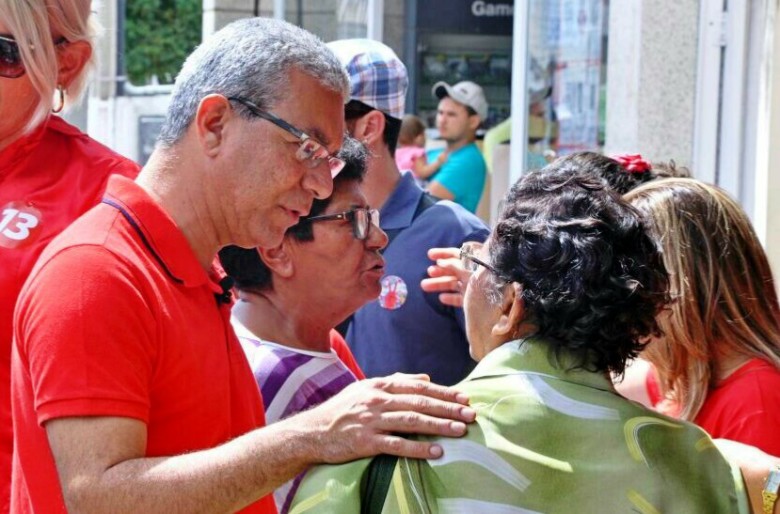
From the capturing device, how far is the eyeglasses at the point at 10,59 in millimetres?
2732

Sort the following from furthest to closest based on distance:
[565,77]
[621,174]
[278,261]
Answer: [565,77]
[621,174]
[278,261]

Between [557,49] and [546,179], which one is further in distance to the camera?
[557,49]

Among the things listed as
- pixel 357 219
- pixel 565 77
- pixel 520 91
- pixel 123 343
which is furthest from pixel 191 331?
pixel 520 91

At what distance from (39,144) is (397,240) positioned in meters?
1.33

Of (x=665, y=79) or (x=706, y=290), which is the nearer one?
(x=706, y=290)

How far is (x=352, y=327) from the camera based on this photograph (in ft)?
13.0

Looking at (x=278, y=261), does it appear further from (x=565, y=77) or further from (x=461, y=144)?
(x=461, y=144)

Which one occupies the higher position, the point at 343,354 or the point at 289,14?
the point at 289,14

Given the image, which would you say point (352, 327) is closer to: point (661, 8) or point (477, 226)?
point (477, 226)

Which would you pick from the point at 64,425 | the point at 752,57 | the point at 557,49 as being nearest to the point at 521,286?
the point at 64,425

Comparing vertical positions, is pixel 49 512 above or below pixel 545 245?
below

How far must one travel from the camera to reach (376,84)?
4.07 metres

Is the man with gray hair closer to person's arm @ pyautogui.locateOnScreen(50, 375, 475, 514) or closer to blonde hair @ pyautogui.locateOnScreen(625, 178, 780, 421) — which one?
person's arm @ pyautogui.locateOnScreen(50, 375, 475, 514)

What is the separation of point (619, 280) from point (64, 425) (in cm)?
93
